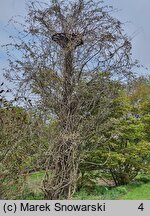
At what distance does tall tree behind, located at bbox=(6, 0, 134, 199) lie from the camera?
277 inches

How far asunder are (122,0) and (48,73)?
7.85 ft

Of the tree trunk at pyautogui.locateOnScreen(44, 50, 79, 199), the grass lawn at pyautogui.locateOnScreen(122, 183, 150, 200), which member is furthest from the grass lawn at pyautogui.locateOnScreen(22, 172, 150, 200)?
the tree trunk at pyautogui.locateOnScreen(44, 50, 79, 199)

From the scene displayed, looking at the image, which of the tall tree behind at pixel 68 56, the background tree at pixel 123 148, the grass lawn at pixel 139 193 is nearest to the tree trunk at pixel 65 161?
the tall tree behind at pixel 68 56

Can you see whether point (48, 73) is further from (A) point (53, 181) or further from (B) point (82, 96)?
(A) point (53, 181)

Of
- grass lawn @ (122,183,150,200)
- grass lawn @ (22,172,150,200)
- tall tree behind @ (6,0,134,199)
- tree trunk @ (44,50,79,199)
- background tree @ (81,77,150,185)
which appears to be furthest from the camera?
background tree @ (81,77,150,185)

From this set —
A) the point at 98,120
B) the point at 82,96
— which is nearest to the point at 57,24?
the point at 82,96

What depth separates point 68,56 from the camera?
7.14m

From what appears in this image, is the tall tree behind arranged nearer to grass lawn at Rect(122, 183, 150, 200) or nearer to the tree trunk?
the tree trunk

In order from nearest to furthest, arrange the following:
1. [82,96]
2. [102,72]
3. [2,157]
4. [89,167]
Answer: [2,157], [82,96], [102,72], [89,167]

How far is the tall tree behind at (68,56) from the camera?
702 centimetres

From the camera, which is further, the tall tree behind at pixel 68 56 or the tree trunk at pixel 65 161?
the tall tree behind at pixel 68 56

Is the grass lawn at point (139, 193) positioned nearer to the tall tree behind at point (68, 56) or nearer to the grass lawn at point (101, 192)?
the grass lawn at point (101, 192)

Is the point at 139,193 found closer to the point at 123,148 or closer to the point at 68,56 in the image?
the point at 123,148

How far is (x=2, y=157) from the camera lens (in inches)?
189
